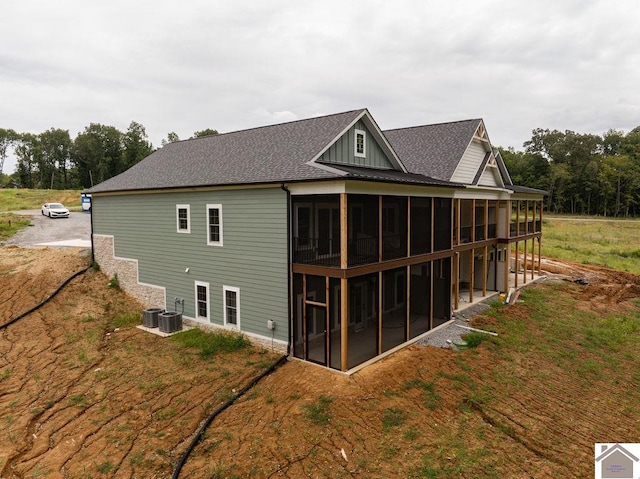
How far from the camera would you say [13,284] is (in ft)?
63.7

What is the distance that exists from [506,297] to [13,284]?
81.0 feet

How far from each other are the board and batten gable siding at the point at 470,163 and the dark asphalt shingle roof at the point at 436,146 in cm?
45

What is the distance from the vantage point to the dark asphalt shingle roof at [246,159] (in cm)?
1433

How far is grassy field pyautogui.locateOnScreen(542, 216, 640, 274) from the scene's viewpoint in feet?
116

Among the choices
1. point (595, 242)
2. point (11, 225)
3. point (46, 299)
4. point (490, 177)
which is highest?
point (490, 177)

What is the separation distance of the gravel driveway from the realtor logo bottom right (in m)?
25.8

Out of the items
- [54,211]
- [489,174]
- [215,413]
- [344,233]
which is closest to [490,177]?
[489,174]

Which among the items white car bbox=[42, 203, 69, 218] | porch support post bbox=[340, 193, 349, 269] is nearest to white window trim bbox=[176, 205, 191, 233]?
porch support post bbox=[340, 193, 349, 269]

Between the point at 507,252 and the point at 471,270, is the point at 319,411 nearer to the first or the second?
the point at 471,270

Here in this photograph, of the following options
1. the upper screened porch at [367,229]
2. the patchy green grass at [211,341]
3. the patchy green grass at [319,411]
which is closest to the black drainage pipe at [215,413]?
the patchy green grass at [211,341]

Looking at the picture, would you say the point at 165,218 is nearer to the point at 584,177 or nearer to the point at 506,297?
the point at 506,297

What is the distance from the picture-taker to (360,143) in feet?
53.5

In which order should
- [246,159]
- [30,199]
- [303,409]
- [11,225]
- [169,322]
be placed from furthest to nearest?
[30,199], [11,225], [246,159], [169,322], [303,409]

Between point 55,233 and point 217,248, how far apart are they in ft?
69.2
